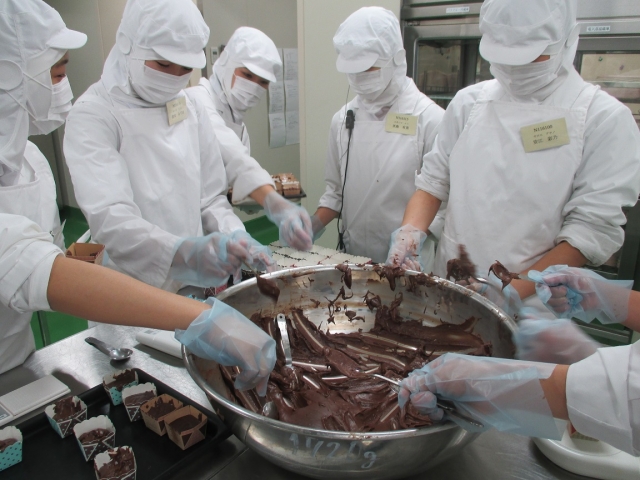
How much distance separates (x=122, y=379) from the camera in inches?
48.8

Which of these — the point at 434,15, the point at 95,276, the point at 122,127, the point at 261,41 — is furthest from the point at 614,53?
the point at 95,276

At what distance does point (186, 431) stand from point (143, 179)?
1211 mm

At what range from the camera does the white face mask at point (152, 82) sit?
1839 mm

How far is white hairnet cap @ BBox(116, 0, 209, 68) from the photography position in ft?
5.78

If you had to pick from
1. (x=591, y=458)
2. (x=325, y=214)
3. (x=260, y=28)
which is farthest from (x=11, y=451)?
(x=260, y=28)

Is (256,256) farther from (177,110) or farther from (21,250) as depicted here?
(177,110)

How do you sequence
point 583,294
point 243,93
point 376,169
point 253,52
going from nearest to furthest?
point 583,294 < point 376,169 < point 253,52 < point 243,93

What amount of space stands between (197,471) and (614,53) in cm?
288

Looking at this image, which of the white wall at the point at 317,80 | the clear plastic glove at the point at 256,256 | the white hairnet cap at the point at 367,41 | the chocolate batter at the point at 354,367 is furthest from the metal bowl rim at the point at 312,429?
the white wall at the point at 317,80

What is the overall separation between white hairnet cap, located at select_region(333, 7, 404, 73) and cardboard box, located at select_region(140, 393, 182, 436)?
177 cm

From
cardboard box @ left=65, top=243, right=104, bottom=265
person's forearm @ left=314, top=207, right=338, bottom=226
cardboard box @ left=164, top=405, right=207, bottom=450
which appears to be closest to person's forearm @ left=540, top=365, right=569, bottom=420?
cardboard box @ left=164, top=405, right=207, bottom=450

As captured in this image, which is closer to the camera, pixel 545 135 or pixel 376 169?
pixel 545 135

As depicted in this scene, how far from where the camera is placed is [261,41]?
3.01 meters

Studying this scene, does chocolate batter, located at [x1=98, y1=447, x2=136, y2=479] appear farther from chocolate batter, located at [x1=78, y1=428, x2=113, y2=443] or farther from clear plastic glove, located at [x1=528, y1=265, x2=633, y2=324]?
clear plastic glove, located at [x1=528, y1=265, x2=633, y2=324]
